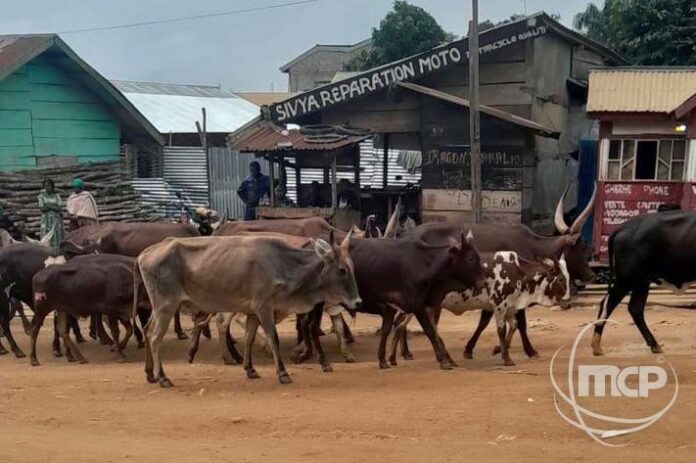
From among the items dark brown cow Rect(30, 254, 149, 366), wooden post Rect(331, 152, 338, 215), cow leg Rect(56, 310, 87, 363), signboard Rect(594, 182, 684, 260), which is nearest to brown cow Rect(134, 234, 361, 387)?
dark brown cow Rect(30, 254, 149, 366)

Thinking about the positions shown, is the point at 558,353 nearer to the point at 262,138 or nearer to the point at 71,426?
the point at 71,426

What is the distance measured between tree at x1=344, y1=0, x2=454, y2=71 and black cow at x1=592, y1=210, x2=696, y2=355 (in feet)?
89.2

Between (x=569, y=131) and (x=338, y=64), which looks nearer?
(x=569, y=131)

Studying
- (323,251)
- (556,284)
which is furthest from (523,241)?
(323,251)

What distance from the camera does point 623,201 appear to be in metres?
17.1

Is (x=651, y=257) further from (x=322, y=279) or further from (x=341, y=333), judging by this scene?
(x=322, y=279)

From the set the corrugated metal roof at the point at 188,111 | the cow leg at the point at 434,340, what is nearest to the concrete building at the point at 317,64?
the corrugated metal roof at the point at 188,111

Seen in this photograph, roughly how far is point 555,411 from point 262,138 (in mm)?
11343

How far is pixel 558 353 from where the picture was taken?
37.7 ft

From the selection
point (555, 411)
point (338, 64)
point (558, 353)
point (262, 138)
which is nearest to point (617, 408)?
point (555, 411)

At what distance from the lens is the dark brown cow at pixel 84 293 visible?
1167 cm

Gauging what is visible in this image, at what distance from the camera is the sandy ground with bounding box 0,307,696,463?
22.5ft

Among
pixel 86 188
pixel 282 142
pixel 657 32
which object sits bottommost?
pixel 86 188

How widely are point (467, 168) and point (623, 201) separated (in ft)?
9.61
